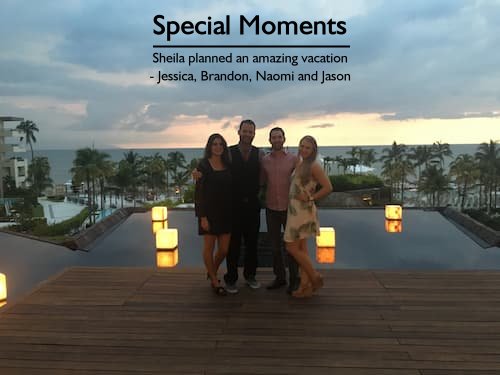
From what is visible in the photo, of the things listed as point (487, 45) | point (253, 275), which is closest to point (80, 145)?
point (487, 45)

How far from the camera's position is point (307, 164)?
290 centimetres

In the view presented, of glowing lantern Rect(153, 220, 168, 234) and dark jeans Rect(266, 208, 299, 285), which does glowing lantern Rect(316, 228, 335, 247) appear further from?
glowing lantern Rect(153, 220, 168, 234)

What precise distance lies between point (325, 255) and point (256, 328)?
8.74 ft

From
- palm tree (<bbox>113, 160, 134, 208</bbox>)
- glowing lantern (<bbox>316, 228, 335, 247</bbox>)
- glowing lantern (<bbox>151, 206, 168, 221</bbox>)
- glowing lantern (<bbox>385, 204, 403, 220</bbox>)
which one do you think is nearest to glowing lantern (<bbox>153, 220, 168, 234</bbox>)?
glowing lantern (<bbox>151, 206, 168, 221</bbox>)

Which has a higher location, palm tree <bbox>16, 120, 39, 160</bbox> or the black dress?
palm tree <bbox>16, 120, 39, 160</bbox>

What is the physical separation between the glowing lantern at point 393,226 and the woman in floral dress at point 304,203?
4218 millimetres

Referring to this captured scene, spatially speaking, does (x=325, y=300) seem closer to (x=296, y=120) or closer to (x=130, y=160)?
(x=296, y=120)

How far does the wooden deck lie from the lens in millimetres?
2148

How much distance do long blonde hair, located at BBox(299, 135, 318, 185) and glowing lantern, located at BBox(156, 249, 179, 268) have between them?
2135mm

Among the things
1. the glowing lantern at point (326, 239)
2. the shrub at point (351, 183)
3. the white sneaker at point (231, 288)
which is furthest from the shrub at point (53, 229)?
the white sneaker at point (231, 288)

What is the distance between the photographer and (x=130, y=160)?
4562 cm

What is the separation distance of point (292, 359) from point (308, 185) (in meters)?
1.21

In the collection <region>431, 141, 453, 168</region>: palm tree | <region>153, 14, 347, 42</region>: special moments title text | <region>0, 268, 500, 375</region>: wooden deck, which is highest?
<region>153, 14, 347, 42</region>: special moments title text

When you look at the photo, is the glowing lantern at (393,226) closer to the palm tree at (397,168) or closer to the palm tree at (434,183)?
the palm tree at (434,183)
